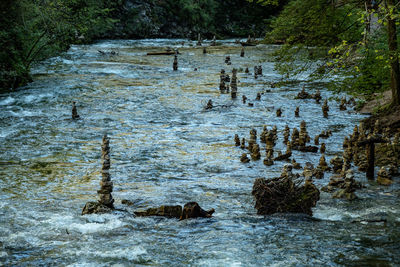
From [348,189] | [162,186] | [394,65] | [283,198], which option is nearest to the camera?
[283,198]

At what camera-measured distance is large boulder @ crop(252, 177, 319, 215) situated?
9.43m

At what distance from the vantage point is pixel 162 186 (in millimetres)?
11766

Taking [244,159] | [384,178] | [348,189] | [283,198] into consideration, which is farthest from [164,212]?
[384,178]

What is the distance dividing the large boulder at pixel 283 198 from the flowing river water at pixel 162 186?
0.26m

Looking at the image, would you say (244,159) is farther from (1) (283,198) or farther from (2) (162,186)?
(1) (283,198)

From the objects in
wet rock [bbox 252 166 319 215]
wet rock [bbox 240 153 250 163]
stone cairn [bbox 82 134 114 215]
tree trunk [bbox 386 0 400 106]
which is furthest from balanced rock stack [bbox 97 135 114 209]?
tree trunk [bbox 386 0 400 106]

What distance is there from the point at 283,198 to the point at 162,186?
3.72m

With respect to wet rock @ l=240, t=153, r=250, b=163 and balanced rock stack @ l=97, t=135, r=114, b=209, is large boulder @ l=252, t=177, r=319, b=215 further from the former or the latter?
wet rock @ l=240, t=153, r=250, b=163

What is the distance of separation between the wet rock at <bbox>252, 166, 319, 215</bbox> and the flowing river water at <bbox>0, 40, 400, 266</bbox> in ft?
0.84

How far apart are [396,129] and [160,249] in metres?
10.7

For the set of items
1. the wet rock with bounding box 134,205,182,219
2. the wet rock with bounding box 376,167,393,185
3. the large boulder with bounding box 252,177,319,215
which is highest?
the wet rock with bounding box 376,167,393,185

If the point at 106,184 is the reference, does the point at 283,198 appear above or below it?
below

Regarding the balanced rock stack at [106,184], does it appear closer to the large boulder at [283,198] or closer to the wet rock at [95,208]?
the wet rock at [95,208]

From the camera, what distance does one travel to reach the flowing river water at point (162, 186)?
7.75 m
